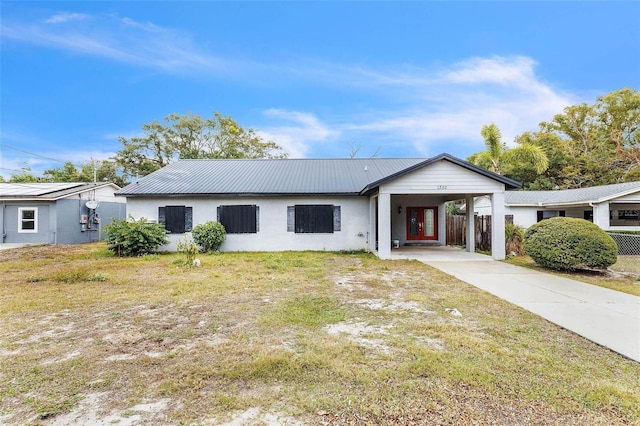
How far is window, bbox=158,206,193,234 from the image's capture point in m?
13.6

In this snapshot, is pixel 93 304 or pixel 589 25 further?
pixel 589 25

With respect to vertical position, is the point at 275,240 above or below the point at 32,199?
below

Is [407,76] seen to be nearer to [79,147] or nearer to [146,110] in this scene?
[146,110]

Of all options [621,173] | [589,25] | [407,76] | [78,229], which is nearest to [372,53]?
[407,76]

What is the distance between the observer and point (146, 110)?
28859mm

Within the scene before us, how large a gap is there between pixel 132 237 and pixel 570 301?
13.6 meters

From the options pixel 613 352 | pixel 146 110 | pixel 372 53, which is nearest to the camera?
pixel 613 352

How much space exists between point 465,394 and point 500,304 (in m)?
3.49

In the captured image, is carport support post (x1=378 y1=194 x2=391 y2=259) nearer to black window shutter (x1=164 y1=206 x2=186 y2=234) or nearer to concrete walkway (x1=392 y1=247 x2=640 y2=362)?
concrete walkway (x1=392 y1=247 x2=640 y2=362)

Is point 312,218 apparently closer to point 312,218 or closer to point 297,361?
point 312,218

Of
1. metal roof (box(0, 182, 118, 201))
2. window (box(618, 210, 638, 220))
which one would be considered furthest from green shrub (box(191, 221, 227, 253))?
window (box(618, 210, 638, 220))

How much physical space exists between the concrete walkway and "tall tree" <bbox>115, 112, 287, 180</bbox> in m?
27.2

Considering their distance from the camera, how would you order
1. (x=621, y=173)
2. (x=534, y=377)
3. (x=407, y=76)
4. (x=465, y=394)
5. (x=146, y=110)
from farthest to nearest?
(x=146, y=110)
(x=621, y=173)
(x=407, y=76)
(x=534, y=377)
(x=465, y=394)

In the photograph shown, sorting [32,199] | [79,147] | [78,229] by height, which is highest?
[79,147]
